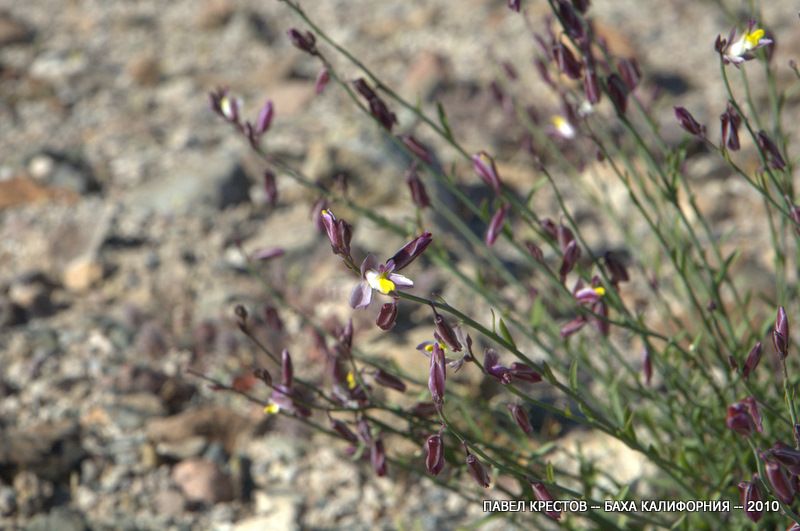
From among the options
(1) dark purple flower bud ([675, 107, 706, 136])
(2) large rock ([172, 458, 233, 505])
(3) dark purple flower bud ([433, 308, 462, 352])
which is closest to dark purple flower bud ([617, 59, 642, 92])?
(1) dark purple flower bud ([675, 107, 706, 136])

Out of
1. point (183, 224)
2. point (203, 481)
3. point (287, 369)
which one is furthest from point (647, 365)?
point (183, 224)

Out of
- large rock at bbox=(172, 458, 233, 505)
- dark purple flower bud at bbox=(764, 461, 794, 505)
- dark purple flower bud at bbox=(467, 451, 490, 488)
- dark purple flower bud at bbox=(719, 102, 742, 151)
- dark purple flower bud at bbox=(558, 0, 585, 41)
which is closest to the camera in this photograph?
dark purple flower bud at bbox=(764, 461, 794, 505)

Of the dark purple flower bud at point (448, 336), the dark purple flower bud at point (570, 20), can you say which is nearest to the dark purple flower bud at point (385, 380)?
the dark purple flower bud at point (448, 336)

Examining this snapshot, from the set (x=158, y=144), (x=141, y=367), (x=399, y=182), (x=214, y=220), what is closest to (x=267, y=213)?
(x=214, y=220)

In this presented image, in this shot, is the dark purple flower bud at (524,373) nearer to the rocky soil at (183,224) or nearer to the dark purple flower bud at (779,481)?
the dark purple flower bud at (779,481)

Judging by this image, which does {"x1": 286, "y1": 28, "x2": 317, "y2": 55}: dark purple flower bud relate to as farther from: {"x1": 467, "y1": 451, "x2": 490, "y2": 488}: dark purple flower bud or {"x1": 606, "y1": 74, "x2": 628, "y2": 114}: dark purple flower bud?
{"x1": 467, "y1": 451, "x2": 490, "y2": 488}: dark purple flower bud

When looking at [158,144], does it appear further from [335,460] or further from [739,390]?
[739,390]
